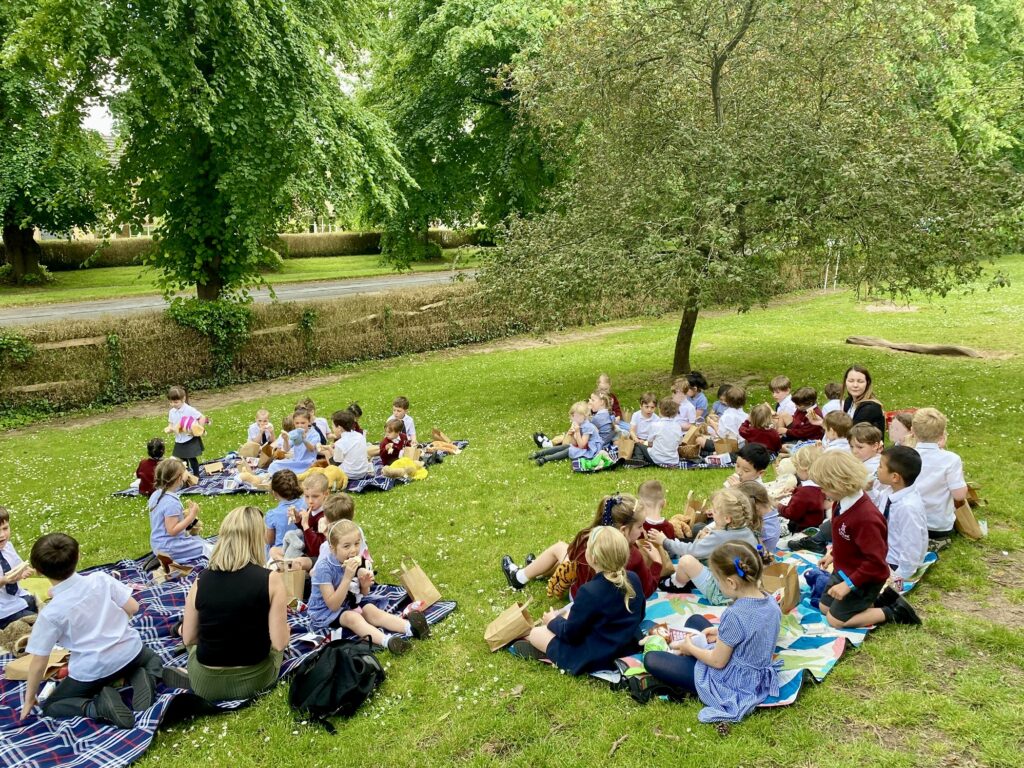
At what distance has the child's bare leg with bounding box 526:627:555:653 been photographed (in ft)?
19.4

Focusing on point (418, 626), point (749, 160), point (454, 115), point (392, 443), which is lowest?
point (418, 626)

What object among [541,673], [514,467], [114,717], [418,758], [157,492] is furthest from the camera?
[514,467]

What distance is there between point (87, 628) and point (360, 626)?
214cm

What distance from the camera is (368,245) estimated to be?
52.6 m

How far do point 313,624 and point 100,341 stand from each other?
13636 millimetres

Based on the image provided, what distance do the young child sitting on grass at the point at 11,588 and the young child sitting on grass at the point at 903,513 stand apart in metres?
7.86

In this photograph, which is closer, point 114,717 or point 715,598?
point 114,717

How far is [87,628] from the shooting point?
5414 millimetres

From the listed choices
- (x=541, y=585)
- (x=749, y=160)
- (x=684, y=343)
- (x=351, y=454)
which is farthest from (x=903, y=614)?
(x=684, y=343)

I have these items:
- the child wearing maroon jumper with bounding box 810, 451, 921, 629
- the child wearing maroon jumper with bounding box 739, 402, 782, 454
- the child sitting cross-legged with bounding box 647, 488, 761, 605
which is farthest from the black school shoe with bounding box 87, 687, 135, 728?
the child wearing maroon jumper with bounding box 739, 402, 782, 454

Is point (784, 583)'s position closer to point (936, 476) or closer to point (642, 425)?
point (936, 476)

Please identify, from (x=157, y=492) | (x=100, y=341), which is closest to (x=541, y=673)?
(x=157, y=492)

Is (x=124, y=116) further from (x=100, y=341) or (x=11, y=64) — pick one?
(x=100, y=341)

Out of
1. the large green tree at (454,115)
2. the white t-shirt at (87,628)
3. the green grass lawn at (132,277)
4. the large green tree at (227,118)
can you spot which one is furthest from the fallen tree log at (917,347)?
the white t-shirt at (87,628)
